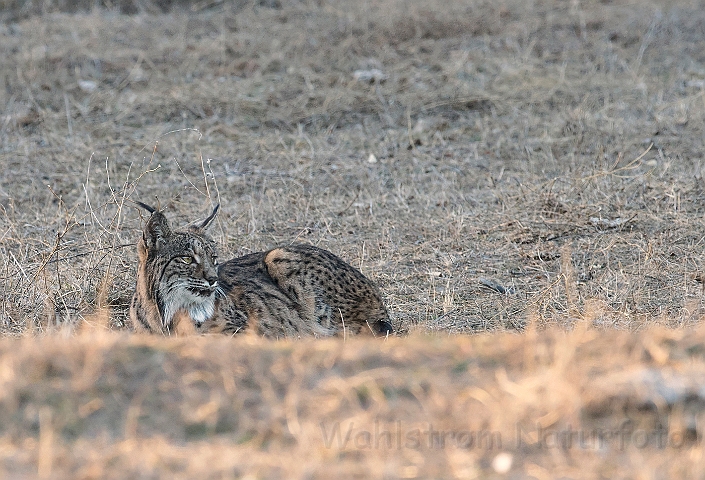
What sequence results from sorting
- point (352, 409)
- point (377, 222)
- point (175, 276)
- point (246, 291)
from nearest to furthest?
point (352, 409) → point (175, 276) → point (246, 291) → point (377, 222)

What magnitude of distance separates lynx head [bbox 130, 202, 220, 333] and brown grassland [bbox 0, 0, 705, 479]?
0.48 meters

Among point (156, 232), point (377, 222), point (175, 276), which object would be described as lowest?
point (377, 222)

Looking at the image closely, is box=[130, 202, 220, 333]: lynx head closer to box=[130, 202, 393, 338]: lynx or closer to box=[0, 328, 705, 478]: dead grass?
box=[130, 202, 393, 338]: lynx

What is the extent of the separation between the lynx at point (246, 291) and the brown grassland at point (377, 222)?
38cm

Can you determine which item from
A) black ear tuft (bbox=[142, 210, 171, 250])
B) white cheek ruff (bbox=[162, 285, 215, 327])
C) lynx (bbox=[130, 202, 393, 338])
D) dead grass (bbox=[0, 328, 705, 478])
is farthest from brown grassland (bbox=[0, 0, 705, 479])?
black ear tuft (bbox=[142, 210, 171, 250])

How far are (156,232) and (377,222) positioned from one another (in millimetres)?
3404

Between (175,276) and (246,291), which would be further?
(246,291)

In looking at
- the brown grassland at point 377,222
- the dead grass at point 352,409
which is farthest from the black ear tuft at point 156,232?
the dead grass at point 352,409

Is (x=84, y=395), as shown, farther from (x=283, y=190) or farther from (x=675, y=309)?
(x=283, y=190)

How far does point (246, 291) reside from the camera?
6.89 m

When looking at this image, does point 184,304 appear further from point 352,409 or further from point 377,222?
point 377,222

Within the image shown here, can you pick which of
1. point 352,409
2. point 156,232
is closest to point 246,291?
point 156,232

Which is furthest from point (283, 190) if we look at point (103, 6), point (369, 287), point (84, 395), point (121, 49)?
point (103, 6)

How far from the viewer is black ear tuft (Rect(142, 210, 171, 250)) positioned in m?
6.44
